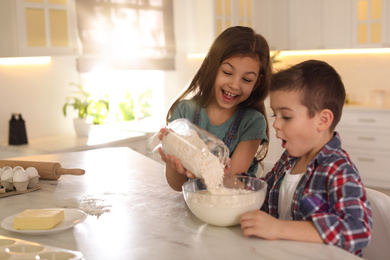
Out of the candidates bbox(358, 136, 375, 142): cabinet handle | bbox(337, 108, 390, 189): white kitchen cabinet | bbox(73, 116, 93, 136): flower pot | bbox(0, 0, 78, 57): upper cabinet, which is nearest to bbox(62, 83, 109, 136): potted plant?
bbox(73, 116, 93, 136): flower pot

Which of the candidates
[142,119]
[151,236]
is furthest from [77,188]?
[142,119]

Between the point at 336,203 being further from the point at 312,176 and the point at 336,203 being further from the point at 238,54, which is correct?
the point at 238,54

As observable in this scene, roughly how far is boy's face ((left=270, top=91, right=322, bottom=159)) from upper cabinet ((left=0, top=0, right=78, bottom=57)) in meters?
2.58

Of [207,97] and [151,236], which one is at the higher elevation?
[207,97]

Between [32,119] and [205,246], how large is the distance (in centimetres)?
307

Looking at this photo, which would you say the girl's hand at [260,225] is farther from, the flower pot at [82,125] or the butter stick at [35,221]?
the flower pot at [82,125]

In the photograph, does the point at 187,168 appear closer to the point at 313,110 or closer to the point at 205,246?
the point at 205,246

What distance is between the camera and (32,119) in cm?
390

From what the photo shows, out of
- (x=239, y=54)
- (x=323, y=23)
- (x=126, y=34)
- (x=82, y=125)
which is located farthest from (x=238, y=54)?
(x=323, y=23)

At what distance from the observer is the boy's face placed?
1.42 m

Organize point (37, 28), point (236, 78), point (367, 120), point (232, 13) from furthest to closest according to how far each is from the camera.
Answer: point (232, 13)
point (367, 120)
point (37, 28)
point (236, 78)

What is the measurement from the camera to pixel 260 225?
1.20 meters

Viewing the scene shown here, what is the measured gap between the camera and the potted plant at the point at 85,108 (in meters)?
3.95

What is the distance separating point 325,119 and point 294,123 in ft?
0.30
